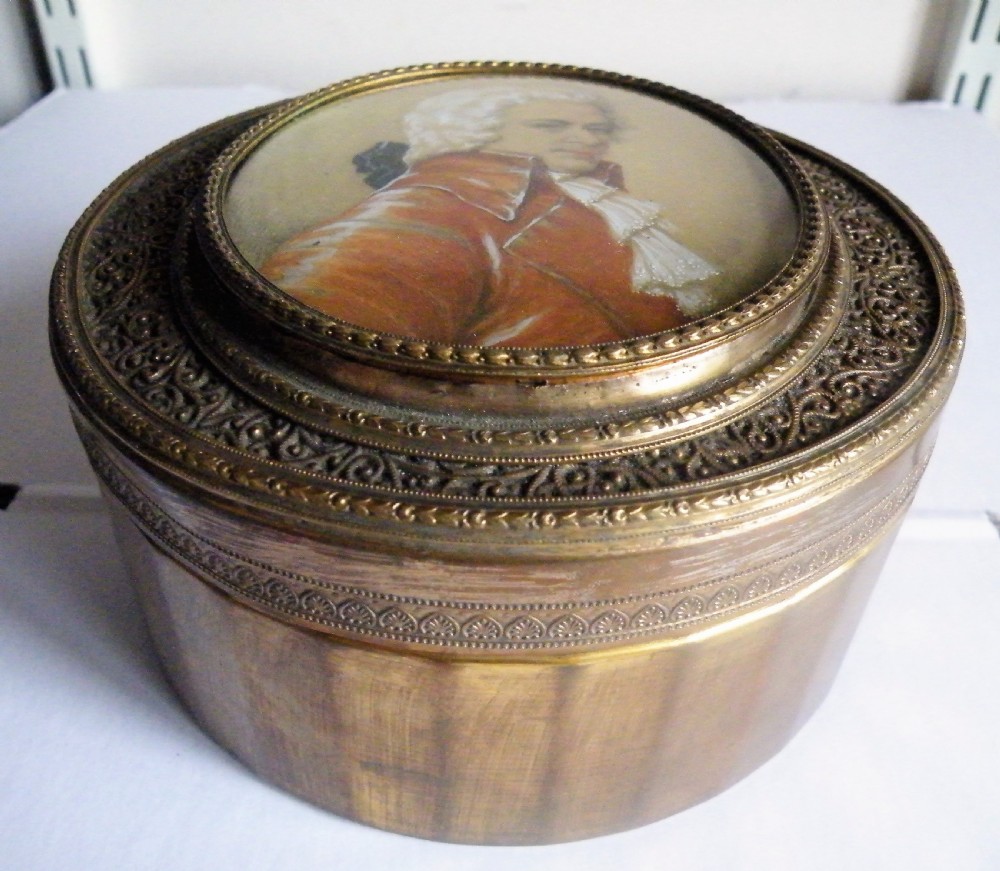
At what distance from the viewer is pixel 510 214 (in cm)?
161

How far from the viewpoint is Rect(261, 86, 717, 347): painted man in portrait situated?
4.67ft

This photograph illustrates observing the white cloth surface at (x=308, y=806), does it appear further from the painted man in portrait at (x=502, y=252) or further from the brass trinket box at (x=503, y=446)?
the painted man in portrait at (x=502, y=252)

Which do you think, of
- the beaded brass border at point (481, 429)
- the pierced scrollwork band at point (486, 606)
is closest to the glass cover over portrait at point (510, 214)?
the beaded brass border at point (481, 429)

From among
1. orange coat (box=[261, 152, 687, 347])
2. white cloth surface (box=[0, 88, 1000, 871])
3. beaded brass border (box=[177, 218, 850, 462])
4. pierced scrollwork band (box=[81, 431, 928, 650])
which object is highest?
orange coat (box=[261, 152, 687, 347])

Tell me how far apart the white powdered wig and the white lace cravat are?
196 mm

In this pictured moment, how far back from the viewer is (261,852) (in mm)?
1661

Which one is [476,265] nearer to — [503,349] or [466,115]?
[503,349]

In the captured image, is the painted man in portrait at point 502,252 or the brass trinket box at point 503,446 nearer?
the brass trinket box at point 503,446

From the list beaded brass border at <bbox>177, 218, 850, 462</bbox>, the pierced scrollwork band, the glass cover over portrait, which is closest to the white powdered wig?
the glass cover over portrait

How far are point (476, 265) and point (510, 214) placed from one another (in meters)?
0.14

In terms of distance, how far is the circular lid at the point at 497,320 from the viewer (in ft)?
4.28

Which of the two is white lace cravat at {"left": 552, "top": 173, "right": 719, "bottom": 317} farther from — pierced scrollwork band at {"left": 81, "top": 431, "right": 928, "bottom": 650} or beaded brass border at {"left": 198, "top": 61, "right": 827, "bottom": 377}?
pierced scrollwork band at {"left": 81, "top": 431, "right": 928, "bottom": 650}

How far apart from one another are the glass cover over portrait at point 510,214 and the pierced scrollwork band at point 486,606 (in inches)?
12.7

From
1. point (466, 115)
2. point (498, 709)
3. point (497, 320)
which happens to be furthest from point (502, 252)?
point (498, 709)
